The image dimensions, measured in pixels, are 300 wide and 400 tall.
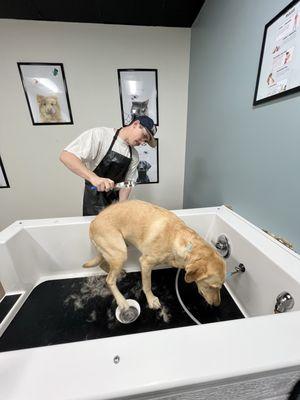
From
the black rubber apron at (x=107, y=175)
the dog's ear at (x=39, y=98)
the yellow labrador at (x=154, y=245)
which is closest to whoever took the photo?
the yellow labrador at (x=154, y=245)

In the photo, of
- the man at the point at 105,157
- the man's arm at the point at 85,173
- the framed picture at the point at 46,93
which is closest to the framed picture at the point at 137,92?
the framed picture at the point at 46,93

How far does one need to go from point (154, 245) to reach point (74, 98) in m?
1.65

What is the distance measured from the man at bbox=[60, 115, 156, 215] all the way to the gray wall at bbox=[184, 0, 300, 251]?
518 mm

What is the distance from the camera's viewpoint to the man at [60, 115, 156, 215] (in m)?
1.08

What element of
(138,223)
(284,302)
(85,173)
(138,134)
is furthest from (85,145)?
(284,302)

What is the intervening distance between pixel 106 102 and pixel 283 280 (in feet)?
6.37

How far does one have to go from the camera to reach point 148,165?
2.06m

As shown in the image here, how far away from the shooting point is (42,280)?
1168 mm

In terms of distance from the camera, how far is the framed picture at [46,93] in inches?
62.9

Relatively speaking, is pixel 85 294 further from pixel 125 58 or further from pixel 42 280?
pixel 125 58

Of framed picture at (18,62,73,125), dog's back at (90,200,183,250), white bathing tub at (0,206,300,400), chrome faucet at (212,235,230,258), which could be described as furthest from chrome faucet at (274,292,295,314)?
framed picture at (18,62,73,125)

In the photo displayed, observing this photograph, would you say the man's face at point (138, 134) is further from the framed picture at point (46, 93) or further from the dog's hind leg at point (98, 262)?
the framed picture at point (46, 93)

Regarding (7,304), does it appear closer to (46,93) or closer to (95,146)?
(95,146)

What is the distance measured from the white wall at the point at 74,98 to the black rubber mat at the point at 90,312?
1.22 meters
